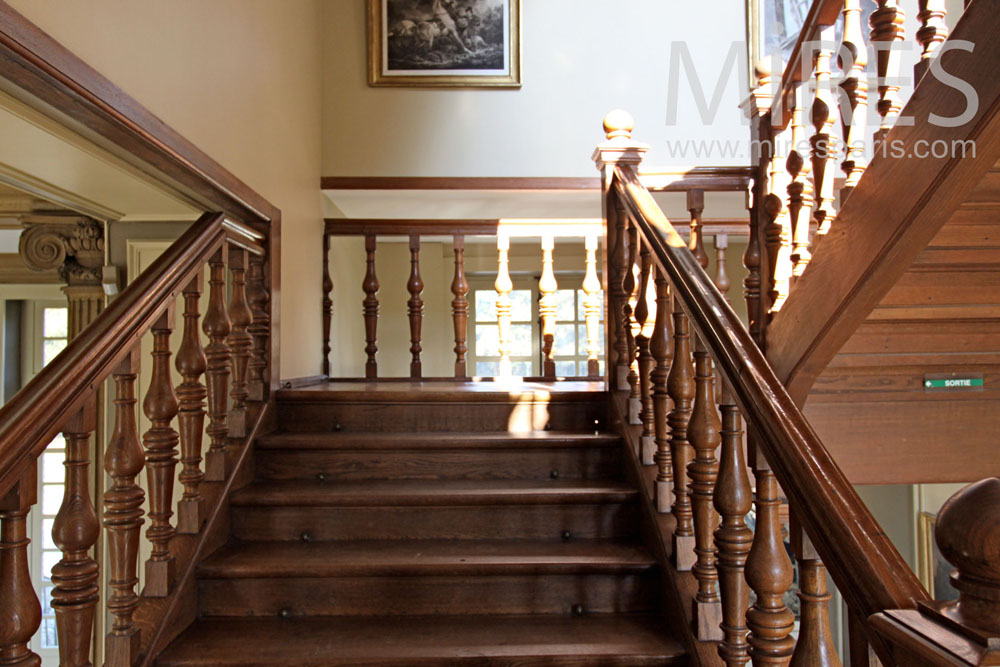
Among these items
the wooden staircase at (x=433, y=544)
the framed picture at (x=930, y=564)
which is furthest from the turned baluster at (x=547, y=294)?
the framed picture at (x=930, y=564)

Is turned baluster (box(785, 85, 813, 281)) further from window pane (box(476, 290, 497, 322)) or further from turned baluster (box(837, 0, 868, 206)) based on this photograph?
window pane (box(476, 290, 497, 322))

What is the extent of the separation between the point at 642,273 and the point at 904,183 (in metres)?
0.70

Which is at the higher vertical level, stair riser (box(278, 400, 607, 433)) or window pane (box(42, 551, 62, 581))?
stair riser (box(278, 400, 607, 433))

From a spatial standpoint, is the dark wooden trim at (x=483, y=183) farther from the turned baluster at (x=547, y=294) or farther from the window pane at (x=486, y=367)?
the window pane at (x=486, y=367)

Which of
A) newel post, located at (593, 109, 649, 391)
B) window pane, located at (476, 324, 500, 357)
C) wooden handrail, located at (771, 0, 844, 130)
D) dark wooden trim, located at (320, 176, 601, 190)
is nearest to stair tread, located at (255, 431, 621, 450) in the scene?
newel post, located at (593, 109, 649, 391)

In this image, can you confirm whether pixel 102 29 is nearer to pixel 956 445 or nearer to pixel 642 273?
pixel 642 273

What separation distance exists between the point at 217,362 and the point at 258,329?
17.1 inches

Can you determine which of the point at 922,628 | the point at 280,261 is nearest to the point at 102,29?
the point at 280,261

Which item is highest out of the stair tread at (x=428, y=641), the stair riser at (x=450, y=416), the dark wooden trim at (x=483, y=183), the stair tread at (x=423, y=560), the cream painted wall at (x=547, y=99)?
the cream painted wall at (x=547, y=99)

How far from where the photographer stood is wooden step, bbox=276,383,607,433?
2617 mm

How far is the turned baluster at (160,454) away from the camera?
1.72 meters

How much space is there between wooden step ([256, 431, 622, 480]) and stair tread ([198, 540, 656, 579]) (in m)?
0.33

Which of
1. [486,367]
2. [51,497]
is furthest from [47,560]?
[486,367]

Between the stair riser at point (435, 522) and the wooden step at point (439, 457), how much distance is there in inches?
8.2
